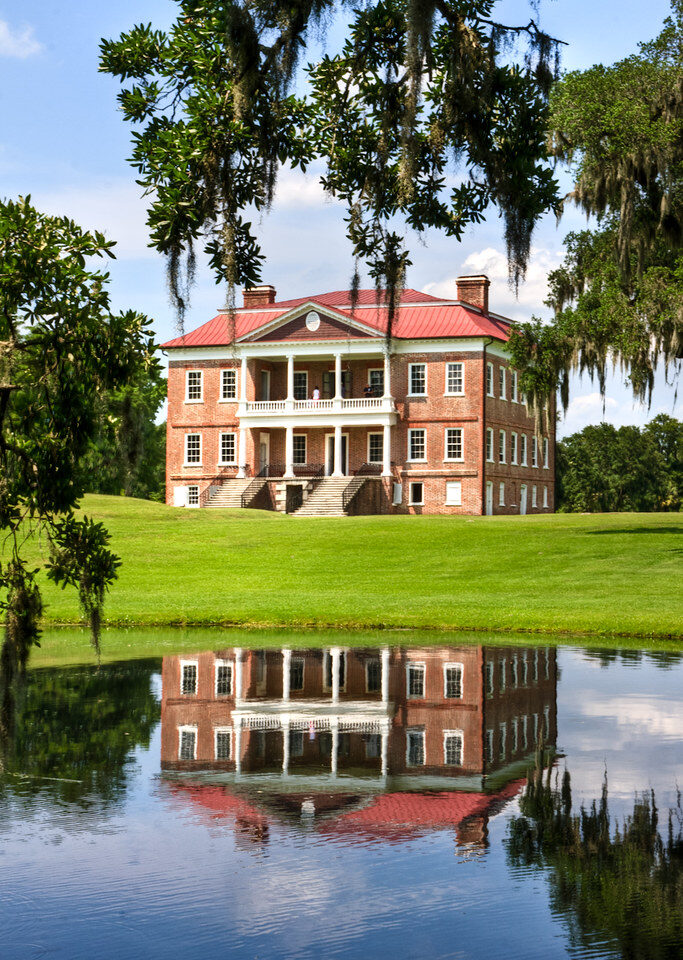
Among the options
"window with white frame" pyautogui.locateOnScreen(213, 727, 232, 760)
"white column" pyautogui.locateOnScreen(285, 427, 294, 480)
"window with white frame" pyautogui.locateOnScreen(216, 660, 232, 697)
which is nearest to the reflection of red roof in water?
"window with white frame" pyautogui.locateOnScreen(213, 727, 232, 760)

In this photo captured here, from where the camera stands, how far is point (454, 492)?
55531 millimetres

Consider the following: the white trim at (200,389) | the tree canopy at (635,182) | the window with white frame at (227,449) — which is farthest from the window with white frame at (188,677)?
the white trim at (200,389)

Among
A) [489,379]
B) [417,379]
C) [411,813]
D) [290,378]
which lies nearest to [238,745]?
[411,813]

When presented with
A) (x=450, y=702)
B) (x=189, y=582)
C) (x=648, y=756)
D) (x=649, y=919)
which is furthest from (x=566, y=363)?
(x=649, y=919)

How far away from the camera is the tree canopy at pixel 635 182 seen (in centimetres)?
2894

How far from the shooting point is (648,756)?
405 inches

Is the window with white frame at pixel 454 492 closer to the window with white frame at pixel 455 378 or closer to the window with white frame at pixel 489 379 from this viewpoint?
the window with white frame at pixel 455 378

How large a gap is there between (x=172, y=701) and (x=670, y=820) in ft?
21.9

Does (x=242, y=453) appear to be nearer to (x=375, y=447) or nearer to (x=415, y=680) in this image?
(x=375, y=447)

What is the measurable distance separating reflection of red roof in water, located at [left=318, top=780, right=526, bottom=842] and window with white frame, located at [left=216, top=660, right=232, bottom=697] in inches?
215

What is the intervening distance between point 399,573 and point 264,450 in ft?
98.3

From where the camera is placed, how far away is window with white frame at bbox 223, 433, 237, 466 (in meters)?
58.5

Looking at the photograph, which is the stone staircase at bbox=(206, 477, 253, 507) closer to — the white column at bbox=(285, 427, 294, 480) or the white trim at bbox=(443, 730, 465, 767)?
the white column at bbox=(285, 427, 294, 480)

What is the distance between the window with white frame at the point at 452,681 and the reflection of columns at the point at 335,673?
51.0 inches
